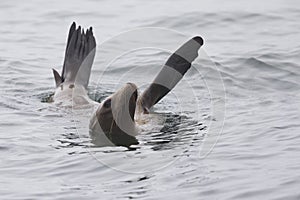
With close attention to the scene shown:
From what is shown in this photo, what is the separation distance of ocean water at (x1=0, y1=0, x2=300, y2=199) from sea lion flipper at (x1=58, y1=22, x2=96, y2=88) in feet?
1.22

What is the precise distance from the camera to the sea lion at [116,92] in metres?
8.42

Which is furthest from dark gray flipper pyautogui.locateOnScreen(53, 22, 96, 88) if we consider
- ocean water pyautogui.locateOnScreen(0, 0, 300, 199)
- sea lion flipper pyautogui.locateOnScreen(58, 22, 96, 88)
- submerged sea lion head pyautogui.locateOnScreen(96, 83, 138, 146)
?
submerged sea lion head pyautogui.locateOnScreen(96, 83, 138, 146)

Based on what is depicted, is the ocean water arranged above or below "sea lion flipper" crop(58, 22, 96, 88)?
below

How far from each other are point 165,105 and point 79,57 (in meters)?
1.39

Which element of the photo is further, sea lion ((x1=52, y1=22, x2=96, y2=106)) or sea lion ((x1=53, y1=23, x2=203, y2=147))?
sea lion ((x1=52, y1=22, x2=96, y2=106))

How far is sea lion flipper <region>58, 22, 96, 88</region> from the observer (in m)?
10.6

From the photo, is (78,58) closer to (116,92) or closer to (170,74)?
(170,74)

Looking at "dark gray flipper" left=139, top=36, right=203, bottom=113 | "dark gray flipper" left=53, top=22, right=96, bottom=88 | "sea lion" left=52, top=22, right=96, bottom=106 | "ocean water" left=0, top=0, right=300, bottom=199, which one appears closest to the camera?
"ocean water" left=0, top=0, right=300, bottom=199

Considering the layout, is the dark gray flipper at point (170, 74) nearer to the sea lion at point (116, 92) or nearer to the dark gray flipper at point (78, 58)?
the sea lion at point (116, 92)

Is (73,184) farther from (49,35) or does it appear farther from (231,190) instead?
(49,35)

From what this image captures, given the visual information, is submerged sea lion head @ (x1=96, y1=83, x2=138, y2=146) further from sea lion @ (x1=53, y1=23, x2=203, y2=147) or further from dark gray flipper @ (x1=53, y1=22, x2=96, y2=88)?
dark gray flipper @ (x1=53, y1=22, x2=96, y2=88)

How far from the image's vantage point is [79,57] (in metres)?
10.8

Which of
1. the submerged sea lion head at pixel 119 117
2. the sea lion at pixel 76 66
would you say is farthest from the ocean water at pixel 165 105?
the sea lion at pixel 76 66

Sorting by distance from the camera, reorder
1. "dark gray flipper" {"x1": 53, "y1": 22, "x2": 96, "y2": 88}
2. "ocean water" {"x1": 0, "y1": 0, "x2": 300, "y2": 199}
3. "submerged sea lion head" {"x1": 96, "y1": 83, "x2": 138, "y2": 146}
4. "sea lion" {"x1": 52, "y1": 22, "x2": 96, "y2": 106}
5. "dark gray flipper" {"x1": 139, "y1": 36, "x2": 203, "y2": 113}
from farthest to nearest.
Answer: "dark gray flipper" {"x1": 53, "y1": 22, "x2": 96, "y2": 88} → "sea lion" {"x1": 52, "y1": 22, "x2": 96, "y2": 106} → "dark gray flipper" {"x1": 139, "y1": 36, "x2": 203, "y2": 113} → "submerged sea lion head" {"x1": 96, "y1": 83, "x2": 138, "y2": 146} → "ocean water" {"x1": 0, "y1": 0, "x2": 300, "y2": 199}
